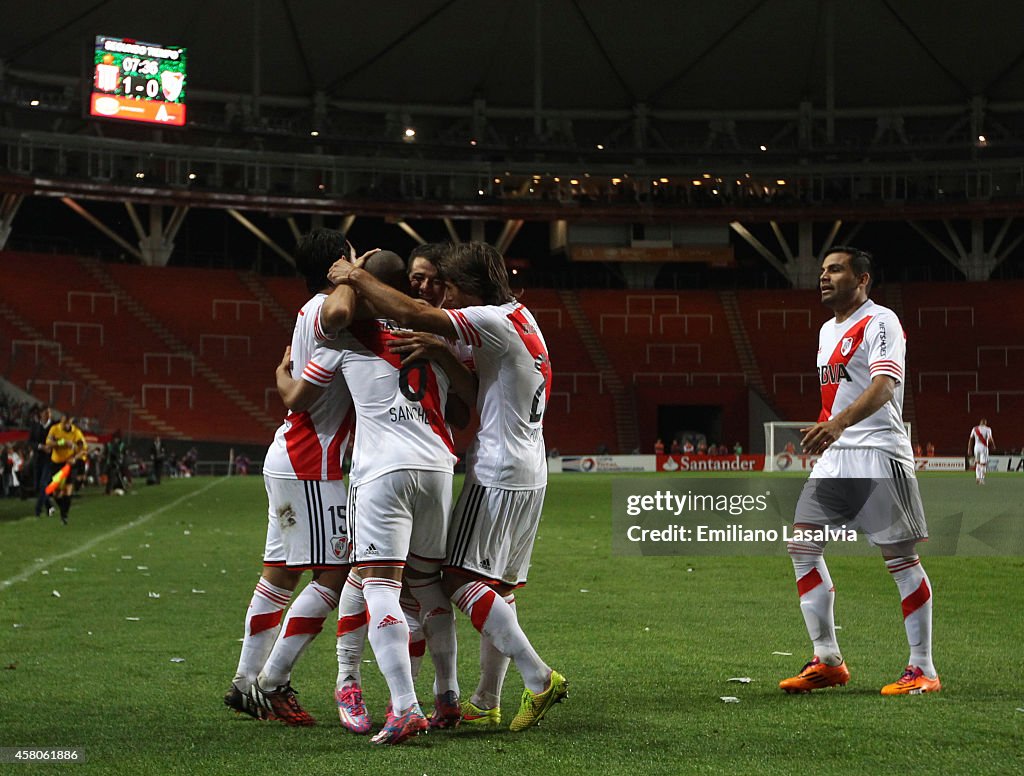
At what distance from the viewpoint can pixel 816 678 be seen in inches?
268

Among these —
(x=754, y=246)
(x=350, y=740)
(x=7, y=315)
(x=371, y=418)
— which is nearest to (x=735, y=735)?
(x=350, y=740)

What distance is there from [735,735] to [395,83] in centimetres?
6082

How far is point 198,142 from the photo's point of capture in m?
61.9

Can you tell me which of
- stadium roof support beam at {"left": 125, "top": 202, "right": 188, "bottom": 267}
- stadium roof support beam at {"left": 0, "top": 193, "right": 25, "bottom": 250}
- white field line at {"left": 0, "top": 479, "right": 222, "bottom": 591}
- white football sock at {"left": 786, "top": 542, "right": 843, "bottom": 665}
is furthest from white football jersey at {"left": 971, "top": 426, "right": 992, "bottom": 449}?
stadium roof support beam at {"left": 0, "top": 193, "right": 25, "bottom": 250}

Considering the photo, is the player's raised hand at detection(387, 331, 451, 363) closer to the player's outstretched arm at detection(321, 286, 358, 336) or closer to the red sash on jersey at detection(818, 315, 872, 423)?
the player's outstretched arm at detection(321, 286, 358, 336)

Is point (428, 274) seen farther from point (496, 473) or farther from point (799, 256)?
point (799, 256)

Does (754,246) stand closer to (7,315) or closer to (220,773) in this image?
(7,315)

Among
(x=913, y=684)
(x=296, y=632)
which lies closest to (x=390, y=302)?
(x=296, y=632)

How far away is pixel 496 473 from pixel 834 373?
8.40ft

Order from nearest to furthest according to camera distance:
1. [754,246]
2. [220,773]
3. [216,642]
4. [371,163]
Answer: [220,773], [216,642], [371,163], [754,246]

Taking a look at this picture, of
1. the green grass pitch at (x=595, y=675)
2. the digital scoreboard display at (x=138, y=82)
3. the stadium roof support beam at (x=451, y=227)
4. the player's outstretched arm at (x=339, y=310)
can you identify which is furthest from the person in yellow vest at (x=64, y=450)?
the stadium roof support beam at (x=451, y=227)

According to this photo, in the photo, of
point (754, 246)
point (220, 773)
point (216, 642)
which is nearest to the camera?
point (220, 773)

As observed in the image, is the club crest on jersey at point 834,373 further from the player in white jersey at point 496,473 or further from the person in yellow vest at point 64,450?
the person in yellow vest at point 64,450

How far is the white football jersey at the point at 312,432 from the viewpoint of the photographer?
6.30 meters
